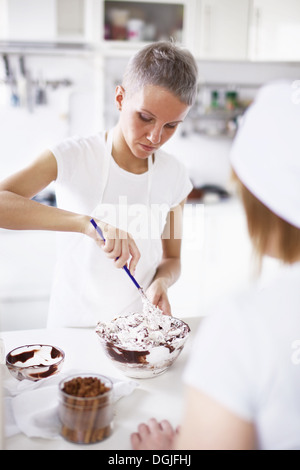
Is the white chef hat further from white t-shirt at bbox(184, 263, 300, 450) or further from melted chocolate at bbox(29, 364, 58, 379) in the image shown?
melted chocolate at bbox(29, 364, 58, 379)

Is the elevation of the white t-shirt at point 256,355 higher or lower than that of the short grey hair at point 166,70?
lower

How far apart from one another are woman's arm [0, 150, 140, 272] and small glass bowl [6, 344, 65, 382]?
230 millimetres

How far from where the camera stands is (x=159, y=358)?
0.87m

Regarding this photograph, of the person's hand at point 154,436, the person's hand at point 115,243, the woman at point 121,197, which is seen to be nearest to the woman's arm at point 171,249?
the woman at point 121,197

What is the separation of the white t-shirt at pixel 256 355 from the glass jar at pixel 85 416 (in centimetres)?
22

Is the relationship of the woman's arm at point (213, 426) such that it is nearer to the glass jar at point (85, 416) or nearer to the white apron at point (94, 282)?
the glass jar at point (85, 416)

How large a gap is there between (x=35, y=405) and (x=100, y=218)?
612 mm

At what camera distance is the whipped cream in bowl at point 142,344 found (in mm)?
864

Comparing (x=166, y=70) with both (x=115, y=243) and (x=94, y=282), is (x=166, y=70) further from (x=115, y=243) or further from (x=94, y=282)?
(x=94, y=282)

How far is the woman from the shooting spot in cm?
103

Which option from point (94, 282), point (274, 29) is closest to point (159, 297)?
point (94, 282)

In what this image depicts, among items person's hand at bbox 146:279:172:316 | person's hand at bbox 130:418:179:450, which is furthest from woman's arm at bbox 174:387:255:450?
person's hand at bbox 146:279:172:316

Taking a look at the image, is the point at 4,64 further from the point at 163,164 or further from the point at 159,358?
the point at 159,358
